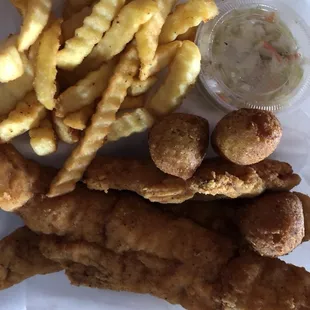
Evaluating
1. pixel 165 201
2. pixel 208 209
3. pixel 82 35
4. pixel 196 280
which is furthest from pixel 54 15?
pixel 196 280

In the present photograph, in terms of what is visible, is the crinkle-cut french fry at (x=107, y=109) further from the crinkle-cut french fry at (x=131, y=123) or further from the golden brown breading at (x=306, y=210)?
the golden brown breading at (x=306, y=210)

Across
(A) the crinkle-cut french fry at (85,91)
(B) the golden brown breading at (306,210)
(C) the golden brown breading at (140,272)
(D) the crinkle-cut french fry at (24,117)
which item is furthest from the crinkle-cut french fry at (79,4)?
(B) the golden brown breading at (306,210)

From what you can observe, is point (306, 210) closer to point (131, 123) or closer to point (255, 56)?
point (255, 56)

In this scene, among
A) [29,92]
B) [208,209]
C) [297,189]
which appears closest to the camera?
[29,92]

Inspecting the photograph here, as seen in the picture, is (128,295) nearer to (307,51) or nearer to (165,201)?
(165,201)

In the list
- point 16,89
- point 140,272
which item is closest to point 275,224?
point 140,272
